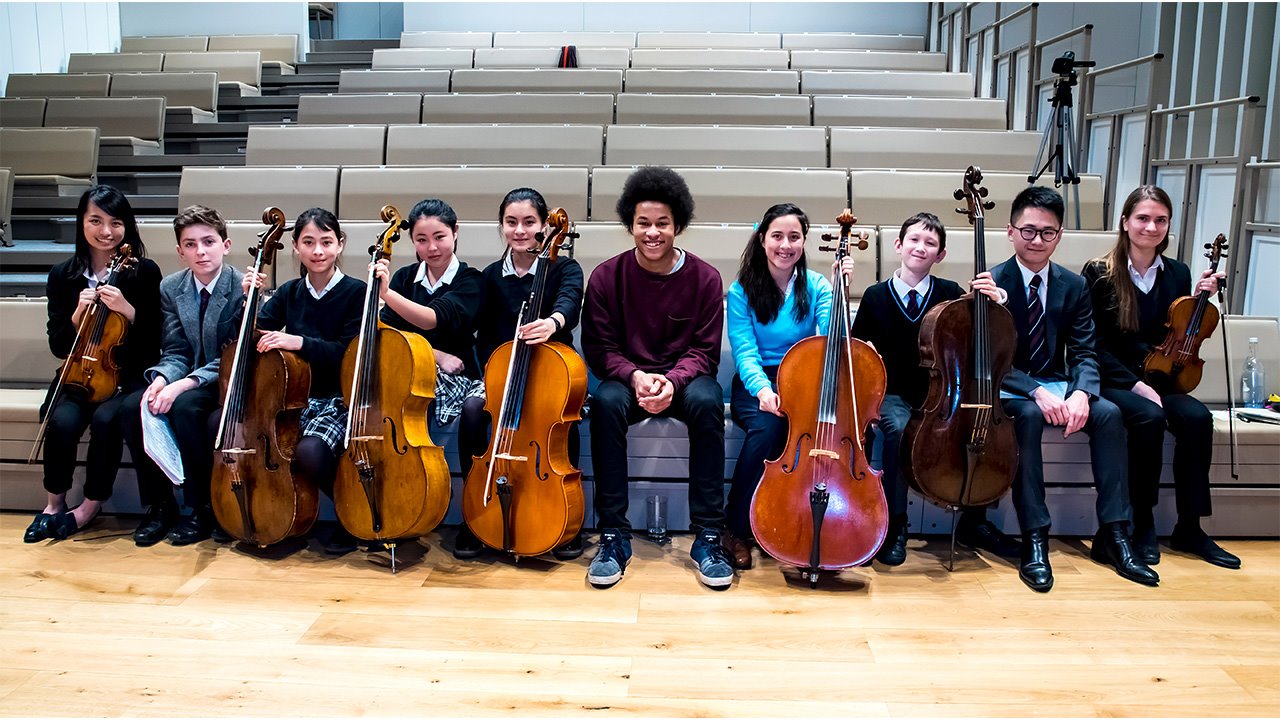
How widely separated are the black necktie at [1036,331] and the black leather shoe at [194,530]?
2328mm

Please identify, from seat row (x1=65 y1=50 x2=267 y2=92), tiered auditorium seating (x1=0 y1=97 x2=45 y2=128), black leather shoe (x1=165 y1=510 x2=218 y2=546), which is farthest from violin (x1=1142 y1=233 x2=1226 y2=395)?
tiered auditorium seating (x1=0 y1=97 x2=45 y2=128)

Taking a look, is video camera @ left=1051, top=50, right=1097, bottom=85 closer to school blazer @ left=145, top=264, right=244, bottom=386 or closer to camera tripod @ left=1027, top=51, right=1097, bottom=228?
camera tripod @ left=1027, top=51, right=1097, bottom=228

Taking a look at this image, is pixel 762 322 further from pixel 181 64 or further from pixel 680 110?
pixel 181 64

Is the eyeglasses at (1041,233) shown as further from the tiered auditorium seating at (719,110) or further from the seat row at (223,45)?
the seat row at (223,45)

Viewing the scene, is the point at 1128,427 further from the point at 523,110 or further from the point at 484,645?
the point at 523,110

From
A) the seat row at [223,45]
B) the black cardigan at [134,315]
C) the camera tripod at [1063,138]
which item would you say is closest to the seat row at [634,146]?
the camera tripod at [1063,138]

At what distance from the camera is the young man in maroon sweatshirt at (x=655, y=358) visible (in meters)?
2.18

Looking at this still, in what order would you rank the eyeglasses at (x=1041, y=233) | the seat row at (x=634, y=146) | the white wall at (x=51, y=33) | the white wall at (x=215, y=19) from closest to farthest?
the eyeglasses at (x=1041, y=233), the seat row at (x=634, y=146), the white wall at (x=51, y=33), the white wall at (x=215, y=19)

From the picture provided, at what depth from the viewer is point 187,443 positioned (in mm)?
2285

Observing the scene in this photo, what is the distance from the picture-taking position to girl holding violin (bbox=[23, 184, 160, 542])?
2.33 m

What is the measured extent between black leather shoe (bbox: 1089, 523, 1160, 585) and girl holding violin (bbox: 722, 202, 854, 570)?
0.89 metres

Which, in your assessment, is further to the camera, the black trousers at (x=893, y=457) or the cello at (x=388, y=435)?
the black trousers at (x=893, y=457)

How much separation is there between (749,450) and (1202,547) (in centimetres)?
125

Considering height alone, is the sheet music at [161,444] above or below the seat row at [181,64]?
below
